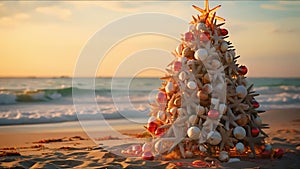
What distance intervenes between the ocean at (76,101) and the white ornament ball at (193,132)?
900cm

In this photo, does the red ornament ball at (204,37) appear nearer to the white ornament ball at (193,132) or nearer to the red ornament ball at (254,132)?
the white ornament ball at (193,132)

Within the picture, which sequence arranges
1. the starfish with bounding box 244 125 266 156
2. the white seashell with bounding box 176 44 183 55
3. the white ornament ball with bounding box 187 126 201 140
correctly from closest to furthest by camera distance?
the white ornament ball with bounding box 187 126 201 140 < the starfish with bounding box 244 125 266 156 < the white seashell with bounding box 176 44 183 55

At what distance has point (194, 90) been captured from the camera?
23.0 ft

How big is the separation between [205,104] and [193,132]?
0.57 m

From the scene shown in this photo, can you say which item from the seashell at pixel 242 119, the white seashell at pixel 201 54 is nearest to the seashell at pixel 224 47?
the white seashell at pixel 201 54

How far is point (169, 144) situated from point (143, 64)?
216cm

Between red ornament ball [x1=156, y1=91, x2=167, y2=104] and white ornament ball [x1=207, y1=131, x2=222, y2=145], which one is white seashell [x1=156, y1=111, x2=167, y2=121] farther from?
white ornament ball [x1=207, y1=131, x2=222, y2=145]

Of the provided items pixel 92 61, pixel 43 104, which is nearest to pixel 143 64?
pixel 92 61

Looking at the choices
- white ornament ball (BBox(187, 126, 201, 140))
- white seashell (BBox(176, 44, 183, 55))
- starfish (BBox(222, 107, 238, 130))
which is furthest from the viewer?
white seashell (BBox(176, 44, 183, 55))

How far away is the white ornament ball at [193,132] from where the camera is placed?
268 inches

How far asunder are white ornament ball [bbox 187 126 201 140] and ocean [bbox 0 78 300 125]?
900 centimetres

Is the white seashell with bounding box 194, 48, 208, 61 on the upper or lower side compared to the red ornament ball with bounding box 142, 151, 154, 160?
upper

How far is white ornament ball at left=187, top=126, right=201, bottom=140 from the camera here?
268 inches

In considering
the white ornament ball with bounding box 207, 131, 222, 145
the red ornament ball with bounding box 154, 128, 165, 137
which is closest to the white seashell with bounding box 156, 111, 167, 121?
the red ornament ball with bounding box 154, 128, 165, 137
